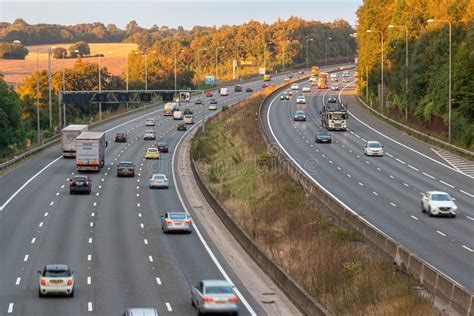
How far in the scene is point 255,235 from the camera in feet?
171

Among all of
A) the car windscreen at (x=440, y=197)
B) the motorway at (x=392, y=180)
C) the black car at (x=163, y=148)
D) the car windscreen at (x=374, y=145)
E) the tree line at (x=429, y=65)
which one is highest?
the tree line at (x=429, y=65)

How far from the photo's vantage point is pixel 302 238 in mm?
49469

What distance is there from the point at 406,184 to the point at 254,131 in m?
35.4

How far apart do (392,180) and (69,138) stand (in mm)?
34765

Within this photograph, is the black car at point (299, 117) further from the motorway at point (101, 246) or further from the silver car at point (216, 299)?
the silver car at point (216, 299)

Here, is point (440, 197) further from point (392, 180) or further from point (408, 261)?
point (408, 261)

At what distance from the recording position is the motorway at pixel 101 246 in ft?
123

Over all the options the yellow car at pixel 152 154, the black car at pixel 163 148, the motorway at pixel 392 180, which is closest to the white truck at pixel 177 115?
the motorway at pixel 392 180

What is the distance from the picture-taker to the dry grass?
35.2 metres

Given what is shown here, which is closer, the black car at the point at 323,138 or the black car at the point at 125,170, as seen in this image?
the black car at the point at 125,170

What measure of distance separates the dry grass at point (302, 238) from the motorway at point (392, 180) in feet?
9.01

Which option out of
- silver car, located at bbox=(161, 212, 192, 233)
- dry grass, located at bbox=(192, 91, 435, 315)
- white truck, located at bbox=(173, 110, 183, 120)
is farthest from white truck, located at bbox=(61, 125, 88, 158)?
white truck, located at bbox=(173, 110, 183, 120)

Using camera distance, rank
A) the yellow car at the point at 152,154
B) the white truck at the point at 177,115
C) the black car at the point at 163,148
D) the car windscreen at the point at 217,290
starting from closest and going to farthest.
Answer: the car windscreen at the point at 217,290 → the yellow car at the point at 152,154 → the black car at the point at 163,148 → the white truck at the point at 177,115

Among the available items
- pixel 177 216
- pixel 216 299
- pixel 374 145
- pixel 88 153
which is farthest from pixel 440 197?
pixel 88 153
